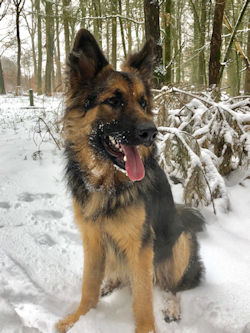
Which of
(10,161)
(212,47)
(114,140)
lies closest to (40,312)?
(114,140)

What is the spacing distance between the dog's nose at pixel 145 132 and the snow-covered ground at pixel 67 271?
157cm

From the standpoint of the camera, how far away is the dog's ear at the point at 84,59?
2.20 metres

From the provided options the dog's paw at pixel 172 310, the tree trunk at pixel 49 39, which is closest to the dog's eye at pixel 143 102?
the dog's paw at pixel 172 310

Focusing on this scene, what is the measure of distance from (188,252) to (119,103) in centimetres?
164

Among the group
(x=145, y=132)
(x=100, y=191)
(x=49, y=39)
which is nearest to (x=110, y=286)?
(x=100, y=191)

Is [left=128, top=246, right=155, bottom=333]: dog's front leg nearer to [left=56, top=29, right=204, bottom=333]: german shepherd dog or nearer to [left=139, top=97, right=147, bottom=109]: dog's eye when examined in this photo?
[left=56, top=29, right=204, bottom=333]: german shepherd dog

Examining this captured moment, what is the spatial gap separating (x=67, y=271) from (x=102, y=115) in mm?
1778

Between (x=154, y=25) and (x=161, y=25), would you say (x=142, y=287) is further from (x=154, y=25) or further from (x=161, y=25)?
(x=161, y=25)

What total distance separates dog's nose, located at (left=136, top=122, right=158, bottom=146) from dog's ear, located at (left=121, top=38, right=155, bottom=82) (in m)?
0.88

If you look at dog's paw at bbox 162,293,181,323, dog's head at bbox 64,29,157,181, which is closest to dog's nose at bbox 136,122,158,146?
dog's head at bbox 64,29,157,181

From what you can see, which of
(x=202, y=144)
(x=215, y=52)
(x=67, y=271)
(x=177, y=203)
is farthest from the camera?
(x=215, y=52)

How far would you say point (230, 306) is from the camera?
2387mm

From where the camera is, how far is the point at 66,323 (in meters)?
2.24

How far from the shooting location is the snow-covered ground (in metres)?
2.20
